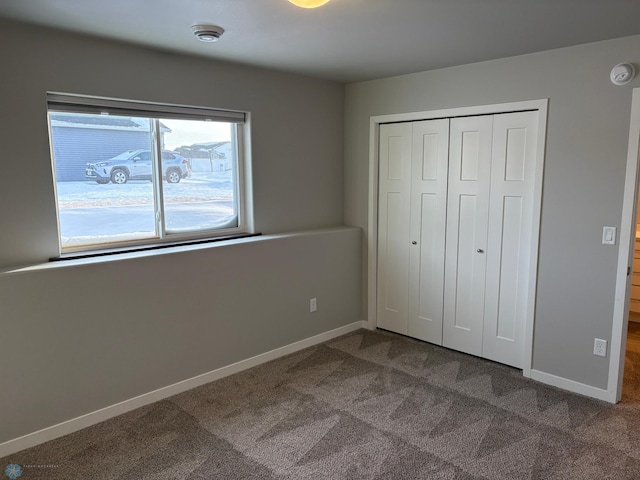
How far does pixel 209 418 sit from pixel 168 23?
2301 millimetres

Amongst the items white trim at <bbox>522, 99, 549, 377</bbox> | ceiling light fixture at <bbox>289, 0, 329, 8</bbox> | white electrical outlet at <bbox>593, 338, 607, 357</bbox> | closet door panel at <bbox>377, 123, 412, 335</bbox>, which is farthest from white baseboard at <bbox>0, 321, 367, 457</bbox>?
ceiling light fixture at <bbox>289, 0, 329, 8</bbox>

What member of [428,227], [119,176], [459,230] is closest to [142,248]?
[119,176]

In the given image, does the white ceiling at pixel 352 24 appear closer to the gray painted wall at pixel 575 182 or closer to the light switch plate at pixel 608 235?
the gray painted wall at pixel 575 182

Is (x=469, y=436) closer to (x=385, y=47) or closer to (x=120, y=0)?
(x=385, y=47)

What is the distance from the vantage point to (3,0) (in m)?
2.12

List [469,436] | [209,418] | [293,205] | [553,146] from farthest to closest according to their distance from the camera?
[293,205], [553,146], [209,418], [469,436]

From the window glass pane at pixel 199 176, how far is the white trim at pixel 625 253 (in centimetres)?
272

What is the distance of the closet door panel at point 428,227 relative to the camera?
148 inches

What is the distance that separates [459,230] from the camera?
3.71 meters

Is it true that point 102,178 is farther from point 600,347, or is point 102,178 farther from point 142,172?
point 600,347

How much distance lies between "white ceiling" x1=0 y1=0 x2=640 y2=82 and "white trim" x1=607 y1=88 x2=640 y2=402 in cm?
58

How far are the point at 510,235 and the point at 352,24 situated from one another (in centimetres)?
192

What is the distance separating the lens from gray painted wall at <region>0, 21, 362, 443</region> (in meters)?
2.53

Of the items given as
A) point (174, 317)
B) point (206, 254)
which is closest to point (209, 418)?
point (174, 317)
